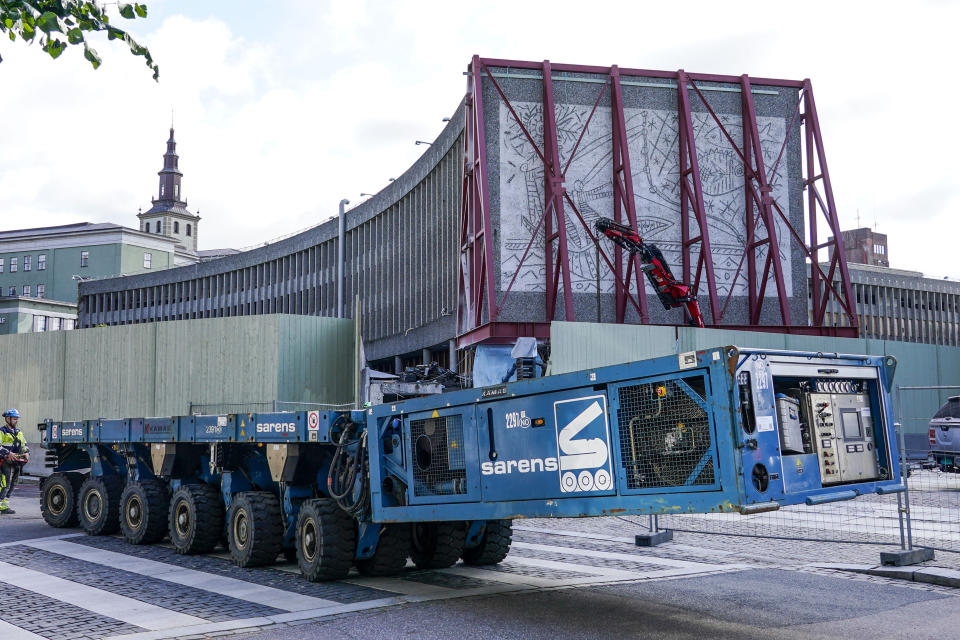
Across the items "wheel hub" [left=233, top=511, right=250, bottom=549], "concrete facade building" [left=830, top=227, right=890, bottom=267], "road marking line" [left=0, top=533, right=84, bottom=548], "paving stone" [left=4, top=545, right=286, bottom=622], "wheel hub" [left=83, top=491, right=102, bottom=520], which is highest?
"concrete facade building" [left=830, top=227, right=890, bottom=267]

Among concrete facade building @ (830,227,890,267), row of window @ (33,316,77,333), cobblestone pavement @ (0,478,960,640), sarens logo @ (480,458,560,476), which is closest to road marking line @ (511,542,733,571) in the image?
cobblestone pavement @ (0,478,960,640)

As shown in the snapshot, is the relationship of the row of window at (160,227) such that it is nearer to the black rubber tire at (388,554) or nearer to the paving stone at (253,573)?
the paving stone at (253,573)

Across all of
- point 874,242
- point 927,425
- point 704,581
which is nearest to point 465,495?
point 704,581

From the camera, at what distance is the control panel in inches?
309

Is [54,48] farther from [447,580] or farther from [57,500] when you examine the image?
[57,500]

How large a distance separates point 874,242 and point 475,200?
130m

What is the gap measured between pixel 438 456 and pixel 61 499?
913 cm

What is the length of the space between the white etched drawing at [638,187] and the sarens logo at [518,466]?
65.8 ft

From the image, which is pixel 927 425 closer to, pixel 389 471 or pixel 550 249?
pixel 550 249

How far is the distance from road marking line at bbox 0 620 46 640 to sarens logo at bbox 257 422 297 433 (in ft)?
11.8

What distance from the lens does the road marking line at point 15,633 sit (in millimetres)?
→ 7746

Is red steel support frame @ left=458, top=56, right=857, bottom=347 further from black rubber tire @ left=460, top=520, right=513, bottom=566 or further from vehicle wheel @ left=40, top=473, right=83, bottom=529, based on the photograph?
black rubber tire @ left=460, top=520, right=513, bottom=566

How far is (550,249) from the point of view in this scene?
29.1 meters

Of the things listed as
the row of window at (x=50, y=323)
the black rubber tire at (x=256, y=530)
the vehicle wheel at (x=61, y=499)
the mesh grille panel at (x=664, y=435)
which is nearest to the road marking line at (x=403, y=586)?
the black rubber tire at (x=256, y=530)
